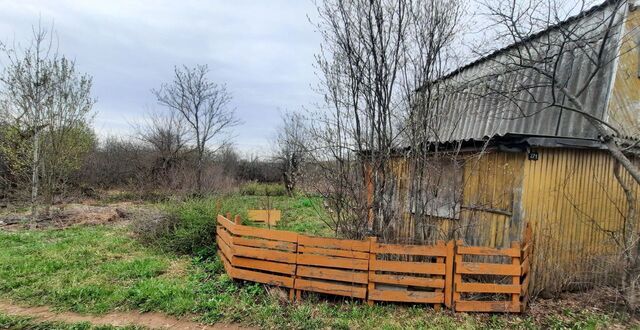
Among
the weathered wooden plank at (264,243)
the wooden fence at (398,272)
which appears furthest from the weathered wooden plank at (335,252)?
the weathered wooden plank at (264,243)

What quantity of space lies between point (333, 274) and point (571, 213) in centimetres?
457

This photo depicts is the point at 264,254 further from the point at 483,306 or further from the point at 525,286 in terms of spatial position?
→ the point at 525,286

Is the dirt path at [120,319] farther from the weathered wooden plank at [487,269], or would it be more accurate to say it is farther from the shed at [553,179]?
the shed at [553,179]

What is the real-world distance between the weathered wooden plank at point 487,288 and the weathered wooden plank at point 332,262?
55.3 inches

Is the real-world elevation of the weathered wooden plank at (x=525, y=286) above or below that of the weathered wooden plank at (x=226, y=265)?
above

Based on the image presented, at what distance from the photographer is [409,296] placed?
4980mm

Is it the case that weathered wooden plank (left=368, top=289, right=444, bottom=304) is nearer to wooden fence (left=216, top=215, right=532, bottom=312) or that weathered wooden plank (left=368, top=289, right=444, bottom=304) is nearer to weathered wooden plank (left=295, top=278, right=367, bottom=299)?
wooden fence (left=216, top=215, right=532, bottom=312)

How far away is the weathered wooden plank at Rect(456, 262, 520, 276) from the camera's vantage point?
16.4 feet

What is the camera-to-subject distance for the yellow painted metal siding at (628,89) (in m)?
6.66

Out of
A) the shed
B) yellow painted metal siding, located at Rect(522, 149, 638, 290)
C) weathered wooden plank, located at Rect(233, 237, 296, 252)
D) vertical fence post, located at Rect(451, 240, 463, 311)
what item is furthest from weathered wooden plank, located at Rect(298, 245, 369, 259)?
yellow painted metal siding, located at Rect(522, 149, 638, 290)

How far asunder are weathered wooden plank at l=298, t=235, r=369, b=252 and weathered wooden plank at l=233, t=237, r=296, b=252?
18cm

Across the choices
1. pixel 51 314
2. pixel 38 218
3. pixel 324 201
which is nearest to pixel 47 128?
pixel 38 218

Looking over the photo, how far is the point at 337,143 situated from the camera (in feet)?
19.5

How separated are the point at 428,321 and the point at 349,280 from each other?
1.18 metres
